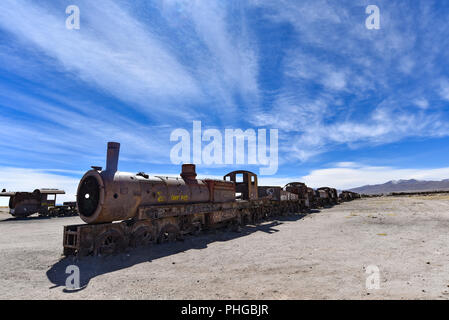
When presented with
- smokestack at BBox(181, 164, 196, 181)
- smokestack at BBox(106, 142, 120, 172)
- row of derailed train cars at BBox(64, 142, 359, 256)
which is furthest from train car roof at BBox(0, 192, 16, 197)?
smokestack at BBox(106, 142, 120, 172)

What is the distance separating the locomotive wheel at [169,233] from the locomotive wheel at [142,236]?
362mm

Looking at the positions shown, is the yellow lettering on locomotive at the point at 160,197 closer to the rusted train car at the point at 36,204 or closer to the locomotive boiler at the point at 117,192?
the locomotive boiler at the point at 117,192

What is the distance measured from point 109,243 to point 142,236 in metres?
1.28

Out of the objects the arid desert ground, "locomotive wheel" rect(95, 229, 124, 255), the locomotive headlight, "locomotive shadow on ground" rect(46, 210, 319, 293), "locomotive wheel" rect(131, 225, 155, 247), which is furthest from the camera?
"locomotive wheel" rect(131, 225, 155, 247)

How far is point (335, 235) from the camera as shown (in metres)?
11.6

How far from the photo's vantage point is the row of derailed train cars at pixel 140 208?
8367 millimetres

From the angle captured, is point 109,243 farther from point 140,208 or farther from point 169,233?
point 169,233

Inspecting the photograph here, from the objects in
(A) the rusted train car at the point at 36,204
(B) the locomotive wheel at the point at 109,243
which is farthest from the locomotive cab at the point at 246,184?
(A) the rusted train car at the point at 36,204

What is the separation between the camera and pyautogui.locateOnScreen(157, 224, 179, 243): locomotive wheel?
10.3m

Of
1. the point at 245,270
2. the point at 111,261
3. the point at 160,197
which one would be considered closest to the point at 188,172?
the point at 160,197

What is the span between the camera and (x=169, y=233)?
10648 millimetres

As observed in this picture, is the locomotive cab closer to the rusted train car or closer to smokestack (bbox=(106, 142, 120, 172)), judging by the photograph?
smokestack (bbox=(106, 142, 120, 172))
